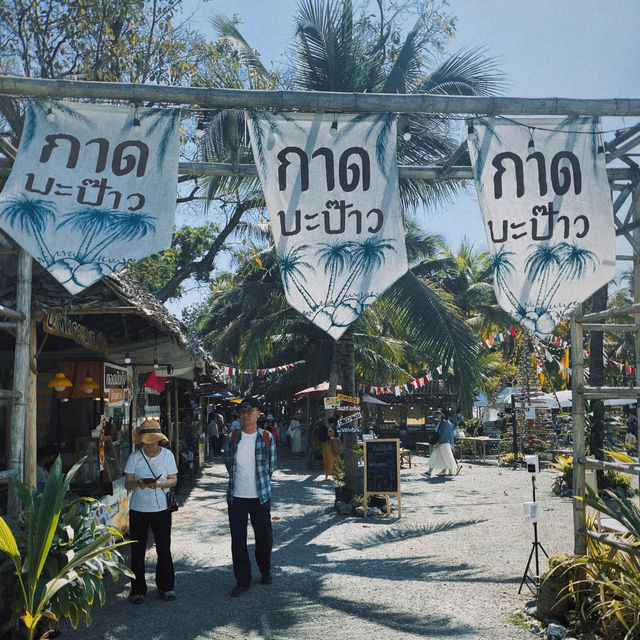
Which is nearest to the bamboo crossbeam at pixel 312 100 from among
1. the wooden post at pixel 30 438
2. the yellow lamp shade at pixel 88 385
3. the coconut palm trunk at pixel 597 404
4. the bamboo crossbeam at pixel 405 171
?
the bamboo crossbeam at pixel 405 171

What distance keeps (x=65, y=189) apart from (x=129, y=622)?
3.76 meters

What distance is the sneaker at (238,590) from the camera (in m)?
6.82

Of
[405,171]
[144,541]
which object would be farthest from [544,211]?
[144,541]

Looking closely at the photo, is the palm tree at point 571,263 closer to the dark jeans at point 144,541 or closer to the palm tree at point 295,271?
the palm tree at point 295,271

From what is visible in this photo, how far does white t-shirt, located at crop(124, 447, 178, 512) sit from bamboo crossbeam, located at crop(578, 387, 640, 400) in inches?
154

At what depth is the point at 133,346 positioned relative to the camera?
1109 centimetres

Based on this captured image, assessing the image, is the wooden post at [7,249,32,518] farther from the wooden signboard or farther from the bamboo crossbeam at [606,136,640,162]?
the wooden signboard

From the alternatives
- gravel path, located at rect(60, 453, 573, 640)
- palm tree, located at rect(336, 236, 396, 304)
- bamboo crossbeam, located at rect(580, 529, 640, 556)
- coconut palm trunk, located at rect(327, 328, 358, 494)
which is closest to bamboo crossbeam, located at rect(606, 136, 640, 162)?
palm tree, located at rect(336, 236, 396, 304)

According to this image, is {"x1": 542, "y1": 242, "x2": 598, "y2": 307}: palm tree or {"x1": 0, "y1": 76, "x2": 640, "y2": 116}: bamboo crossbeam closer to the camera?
{"x1": 0, "y1": 76, "x2": 640, "y2": 116}: bamboo crossbeam

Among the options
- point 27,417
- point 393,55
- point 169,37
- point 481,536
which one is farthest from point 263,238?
point 27,417

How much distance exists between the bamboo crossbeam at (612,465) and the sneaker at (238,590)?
3.50 m

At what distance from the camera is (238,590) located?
22.5ft

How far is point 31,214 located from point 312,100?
98.2 inches

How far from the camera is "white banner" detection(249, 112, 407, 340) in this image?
18.1 ft
